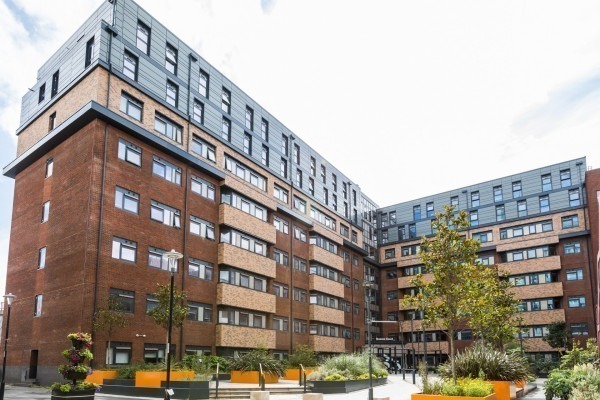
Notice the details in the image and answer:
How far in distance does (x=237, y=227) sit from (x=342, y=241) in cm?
2136

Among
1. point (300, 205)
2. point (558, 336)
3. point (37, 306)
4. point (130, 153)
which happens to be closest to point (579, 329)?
point (558, 336)

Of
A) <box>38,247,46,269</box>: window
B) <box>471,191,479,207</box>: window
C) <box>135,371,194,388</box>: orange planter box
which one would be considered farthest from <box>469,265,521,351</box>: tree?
<box>471,191,479,207</box>: window

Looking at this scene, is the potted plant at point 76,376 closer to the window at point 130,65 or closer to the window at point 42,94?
the window at point 130,65

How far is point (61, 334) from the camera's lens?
3031 cm

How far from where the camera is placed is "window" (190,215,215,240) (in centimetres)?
3819

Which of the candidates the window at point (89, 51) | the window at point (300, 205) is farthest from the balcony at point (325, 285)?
the window at point (89, 51)

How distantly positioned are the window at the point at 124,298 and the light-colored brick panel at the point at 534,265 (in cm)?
4278

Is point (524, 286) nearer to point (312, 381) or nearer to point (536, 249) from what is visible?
point (536, 249)

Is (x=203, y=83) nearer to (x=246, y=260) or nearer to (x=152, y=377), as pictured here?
(x=246, y=260)

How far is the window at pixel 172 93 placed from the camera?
125 feet

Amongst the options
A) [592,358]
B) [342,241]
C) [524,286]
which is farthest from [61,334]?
[524,286]

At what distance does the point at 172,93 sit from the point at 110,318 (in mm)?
16662

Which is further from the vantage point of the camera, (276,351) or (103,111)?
(276,351)

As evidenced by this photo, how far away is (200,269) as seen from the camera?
3819cm
